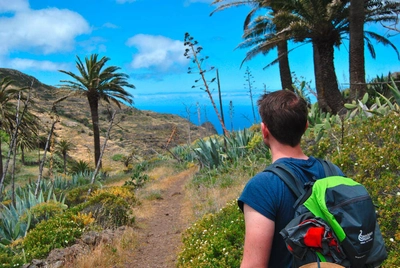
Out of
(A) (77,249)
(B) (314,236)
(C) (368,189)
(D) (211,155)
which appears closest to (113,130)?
(D) (211,155)

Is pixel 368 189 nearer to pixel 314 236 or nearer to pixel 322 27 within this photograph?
pixel 314 236

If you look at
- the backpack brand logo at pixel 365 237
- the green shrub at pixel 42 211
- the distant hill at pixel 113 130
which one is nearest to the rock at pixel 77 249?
the green shrub at pixel 42 211

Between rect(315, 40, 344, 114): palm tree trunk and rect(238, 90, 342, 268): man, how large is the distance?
1279 centimetres

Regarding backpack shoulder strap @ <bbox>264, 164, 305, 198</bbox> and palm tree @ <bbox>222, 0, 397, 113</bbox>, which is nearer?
backpack shoulder strap @ <bbox>264, 164, 305, 198</bbox>

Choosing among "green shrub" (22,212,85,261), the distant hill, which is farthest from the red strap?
the distant hill

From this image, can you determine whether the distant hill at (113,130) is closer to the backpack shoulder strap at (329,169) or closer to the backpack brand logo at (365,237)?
the backpack shoulder strap at (329,169)

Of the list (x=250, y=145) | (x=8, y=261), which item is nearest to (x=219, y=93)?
(x=250, y=145)

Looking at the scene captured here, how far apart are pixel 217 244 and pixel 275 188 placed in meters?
2.91

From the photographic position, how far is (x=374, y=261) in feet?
5.51

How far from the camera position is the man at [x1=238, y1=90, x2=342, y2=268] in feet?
5.66

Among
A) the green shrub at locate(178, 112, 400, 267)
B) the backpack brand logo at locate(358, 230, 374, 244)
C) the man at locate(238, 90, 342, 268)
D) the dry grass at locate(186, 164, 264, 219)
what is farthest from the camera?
the dry grass at locate(186, 164, 264, 219)

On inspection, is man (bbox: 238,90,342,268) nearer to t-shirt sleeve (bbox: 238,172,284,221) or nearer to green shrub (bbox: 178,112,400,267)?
t-shirt sleeve (bbox: 238,172,284,221)

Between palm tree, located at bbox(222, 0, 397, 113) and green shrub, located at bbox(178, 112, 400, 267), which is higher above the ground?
palm tree, located at bbox(222, 0, 397, 113)

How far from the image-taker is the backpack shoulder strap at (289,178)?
1.76m
